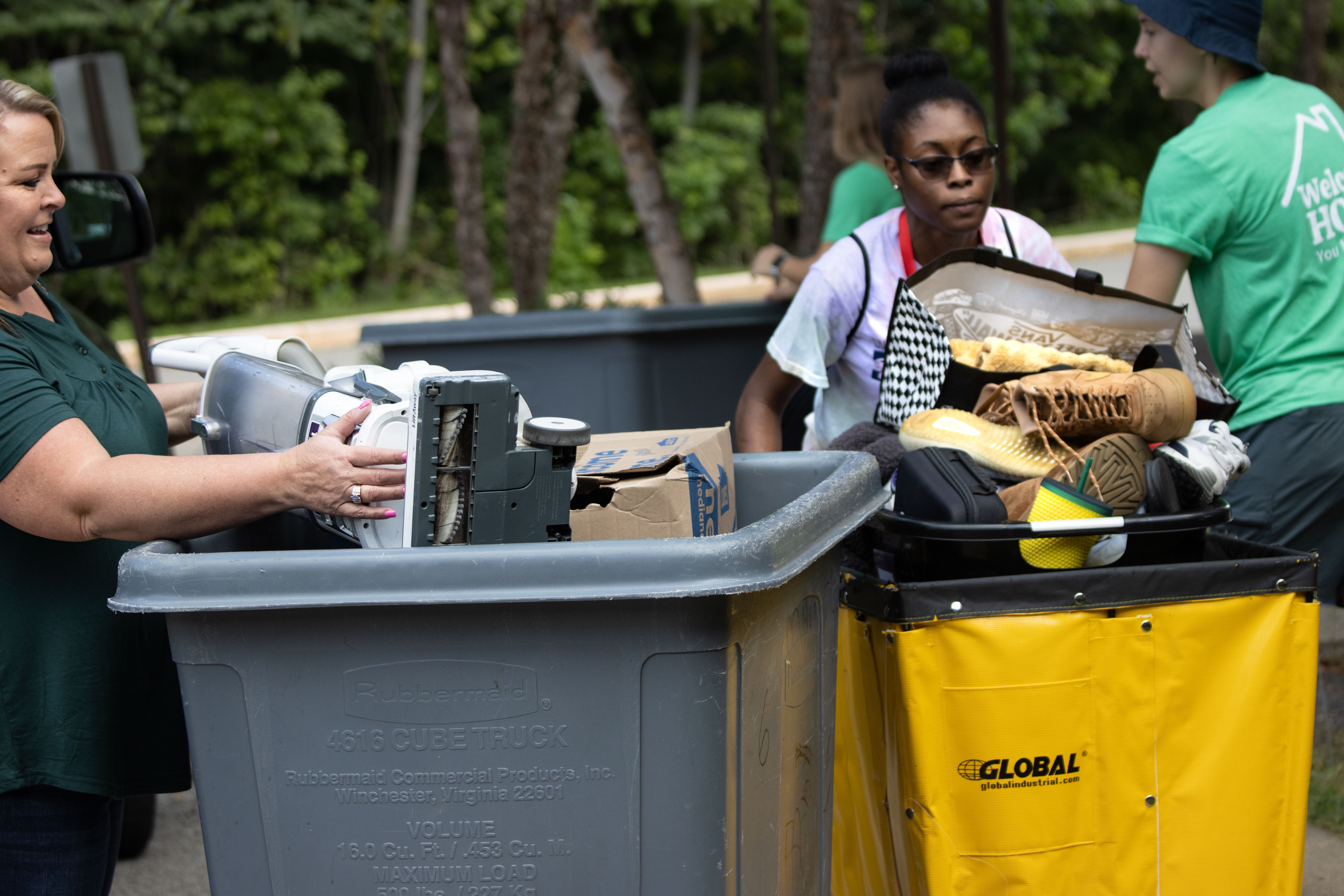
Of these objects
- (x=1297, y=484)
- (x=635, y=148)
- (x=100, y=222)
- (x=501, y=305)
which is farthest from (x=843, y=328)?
(x=501, y=305)

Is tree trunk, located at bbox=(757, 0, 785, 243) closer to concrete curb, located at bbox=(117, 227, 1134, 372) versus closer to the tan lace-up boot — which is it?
concrete curb, located at bbox=(117, 227, 1134, 372)

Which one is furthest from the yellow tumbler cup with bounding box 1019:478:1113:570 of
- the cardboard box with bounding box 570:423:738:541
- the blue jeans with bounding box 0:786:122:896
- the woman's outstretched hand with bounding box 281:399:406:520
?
the blue jeans with bounding box 0:786:122:896

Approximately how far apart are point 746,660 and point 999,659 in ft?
2.14

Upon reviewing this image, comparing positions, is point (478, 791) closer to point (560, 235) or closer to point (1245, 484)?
point (1245, 484)

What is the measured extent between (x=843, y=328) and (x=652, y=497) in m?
1.11

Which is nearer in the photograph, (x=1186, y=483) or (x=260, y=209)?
(x=1186, y=483)

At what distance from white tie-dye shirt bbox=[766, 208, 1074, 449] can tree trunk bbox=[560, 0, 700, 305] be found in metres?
2.59

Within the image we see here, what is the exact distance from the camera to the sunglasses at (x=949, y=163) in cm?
267

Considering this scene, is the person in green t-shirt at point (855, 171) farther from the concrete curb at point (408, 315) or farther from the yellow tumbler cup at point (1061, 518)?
the concrete curb at point (408, 315)

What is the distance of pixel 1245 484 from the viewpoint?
2623 millimetres

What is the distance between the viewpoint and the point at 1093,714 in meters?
1.97

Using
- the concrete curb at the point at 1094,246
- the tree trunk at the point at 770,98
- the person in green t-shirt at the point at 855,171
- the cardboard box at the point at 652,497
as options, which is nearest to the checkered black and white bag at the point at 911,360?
the cardboard box at the point at 652,497

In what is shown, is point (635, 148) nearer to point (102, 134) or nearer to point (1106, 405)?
point (102, 134)

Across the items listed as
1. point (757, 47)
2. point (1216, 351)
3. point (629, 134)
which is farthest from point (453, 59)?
point (757, 47)
